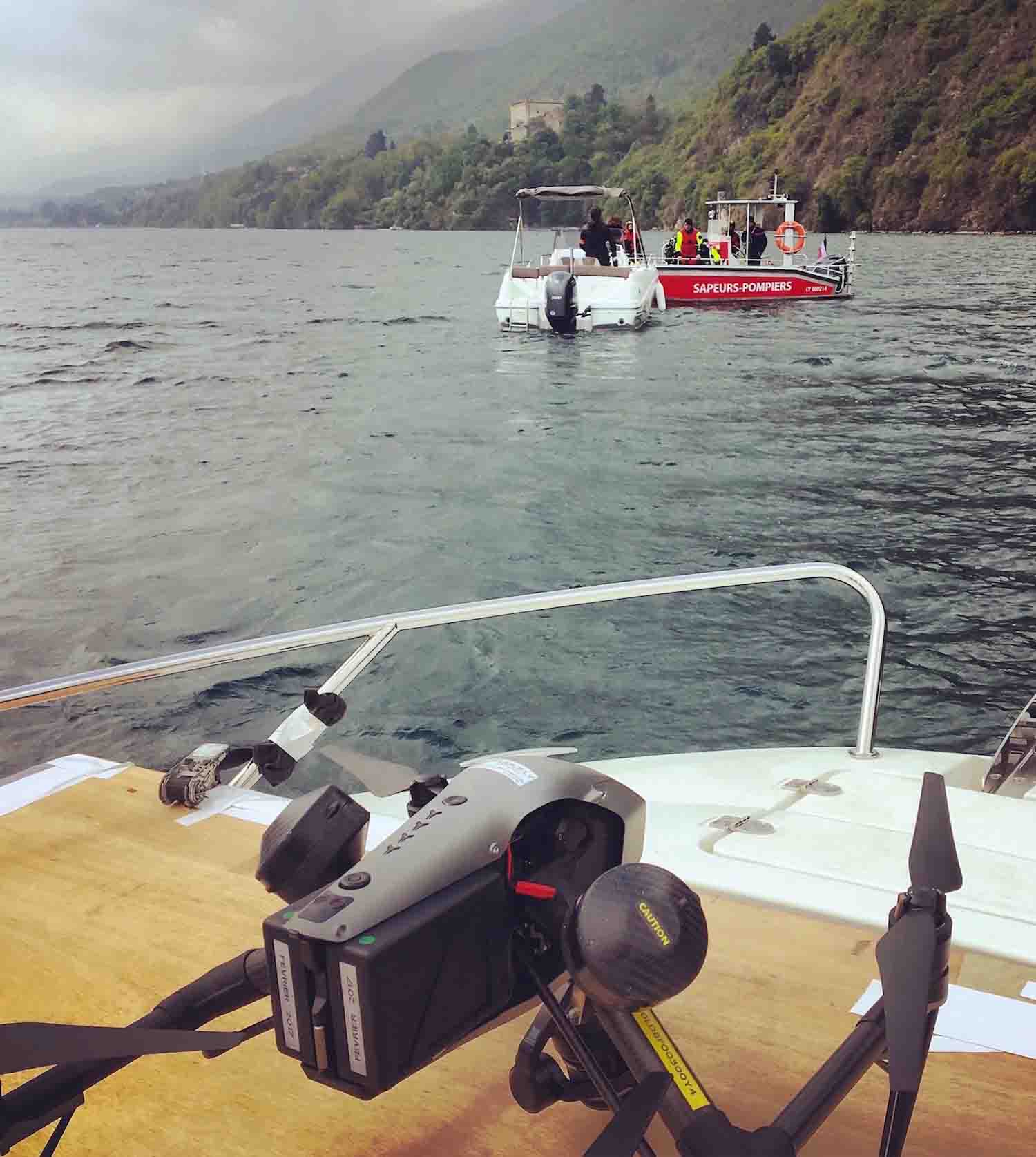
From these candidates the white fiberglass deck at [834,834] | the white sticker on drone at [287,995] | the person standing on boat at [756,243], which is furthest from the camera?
the person standing on boat at [756,243]

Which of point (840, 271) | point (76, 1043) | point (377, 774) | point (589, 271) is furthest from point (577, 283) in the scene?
point (76, 1043)

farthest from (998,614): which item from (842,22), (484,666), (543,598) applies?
(842,22)

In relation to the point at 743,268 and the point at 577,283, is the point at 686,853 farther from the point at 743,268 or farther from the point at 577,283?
the point at 743,268

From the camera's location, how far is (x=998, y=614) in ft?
22.9

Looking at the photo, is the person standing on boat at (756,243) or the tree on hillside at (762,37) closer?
the person standing on boat at (756,243)

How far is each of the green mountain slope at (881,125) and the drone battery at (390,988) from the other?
6642 cm

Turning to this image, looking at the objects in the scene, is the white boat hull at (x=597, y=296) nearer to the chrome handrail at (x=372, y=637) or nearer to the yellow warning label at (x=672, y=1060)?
the chrome handrail at (x=372, y=637)

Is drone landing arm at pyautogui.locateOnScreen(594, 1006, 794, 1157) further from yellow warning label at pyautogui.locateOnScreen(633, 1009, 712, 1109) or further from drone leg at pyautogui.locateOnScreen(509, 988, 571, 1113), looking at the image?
drone leg at pyautogui.locateOnScreen(509, 988, 571, 1113)

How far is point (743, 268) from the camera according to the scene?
21.4 m

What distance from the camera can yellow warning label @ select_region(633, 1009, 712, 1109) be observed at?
0.81m

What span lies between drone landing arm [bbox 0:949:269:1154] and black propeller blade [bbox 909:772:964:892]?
0.52 m

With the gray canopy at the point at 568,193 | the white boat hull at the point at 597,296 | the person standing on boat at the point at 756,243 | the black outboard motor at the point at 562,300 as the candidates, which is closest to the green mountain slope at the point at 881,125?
the person standing on boat at the point at 756,243

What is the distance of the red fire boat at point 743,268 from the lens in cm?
2095

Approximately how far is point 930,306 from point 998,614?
20.6m
